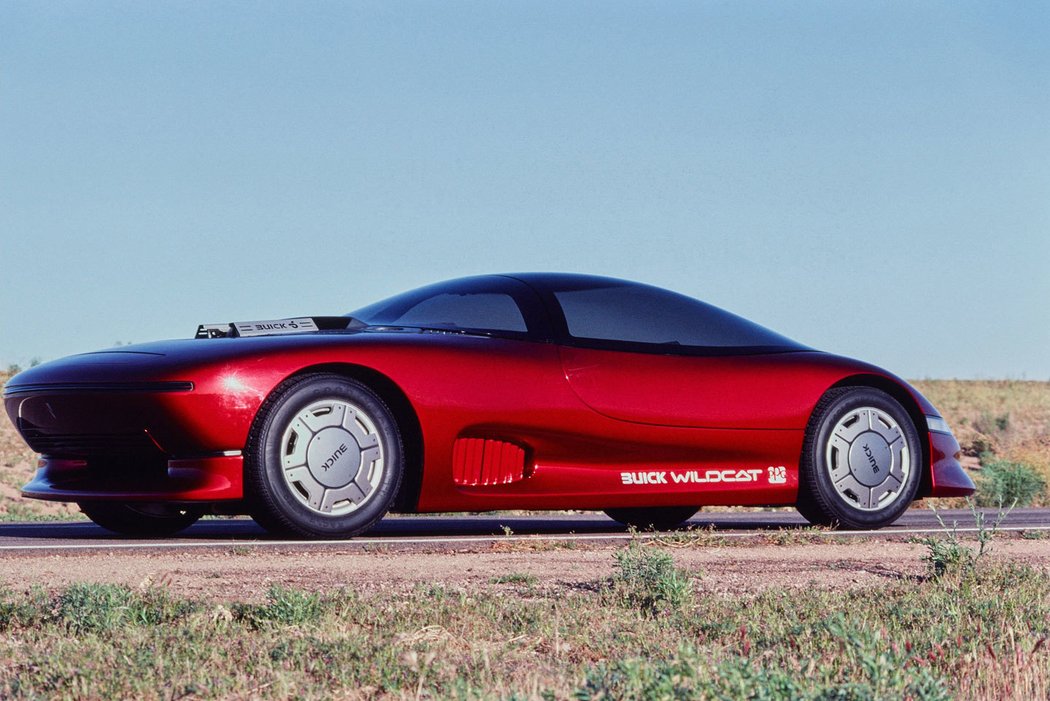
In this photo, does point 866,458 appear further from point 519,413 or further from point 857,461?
point 519,413

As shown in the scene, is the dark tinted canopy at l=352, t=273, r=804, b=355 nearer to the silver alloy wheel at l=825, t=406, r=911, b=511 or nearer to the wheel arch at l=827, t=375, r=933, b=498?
the wheel arch at l=827, t=375, r=933, b=498

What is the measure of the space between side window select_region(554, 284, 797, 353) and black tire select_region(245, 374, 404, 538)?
1391mm

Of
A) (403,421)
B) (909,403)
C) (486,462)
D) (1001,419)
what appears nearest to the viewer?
(403,421)

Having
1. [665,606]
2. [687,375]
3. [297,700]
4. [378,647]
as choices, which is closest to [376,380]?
[687,375]

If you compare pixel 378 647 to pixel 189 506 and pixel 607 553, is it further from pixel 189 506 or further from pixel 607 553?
pixel 189 506

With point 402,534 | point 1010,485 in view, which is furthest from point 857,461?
point 1010,485

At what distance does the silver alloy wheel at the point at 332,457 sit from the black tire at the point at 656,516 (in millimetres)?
2561

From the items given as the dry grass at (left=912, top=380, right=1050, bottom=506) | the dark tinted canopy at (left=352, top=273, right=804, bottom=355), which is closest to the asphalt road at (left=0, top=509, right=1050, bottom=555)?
the dark tinted canopy at (left=352, top=273, right=804, bottom=355)

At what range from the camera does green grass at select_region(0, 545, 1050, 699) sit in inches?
136

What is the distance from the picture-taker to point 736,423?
7914 millimetres

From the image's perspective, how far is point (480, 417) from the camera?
281 inches

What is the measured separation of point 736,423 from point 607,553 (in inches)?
69.4

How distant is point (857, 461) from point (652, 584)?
3558 mm

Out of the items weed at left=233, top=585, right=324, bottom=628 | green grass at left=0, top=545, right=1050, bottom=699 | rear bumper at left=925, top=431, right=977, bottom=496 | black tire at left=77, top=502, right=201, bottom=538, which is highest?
rear bumper at left=925, top=431, right=977, bottom=496
